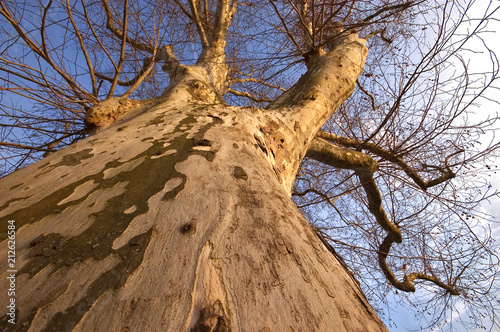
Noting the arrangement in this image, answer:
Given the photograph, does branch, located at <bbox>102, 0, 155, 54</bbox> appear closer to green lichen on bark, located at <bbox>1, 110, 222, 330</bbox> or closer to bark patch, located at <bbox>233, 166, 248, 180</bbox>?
green lichen on bark, located at <bbox>1, 110, 222, 330</bbox>

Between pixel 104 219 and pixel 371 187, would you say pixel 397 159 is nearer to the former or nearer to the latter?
pixel 371 187

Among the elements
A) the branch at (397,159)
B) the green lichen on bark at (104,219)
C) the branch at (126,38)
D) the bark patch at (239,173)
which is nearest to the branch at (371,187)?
the branch at (397,159)

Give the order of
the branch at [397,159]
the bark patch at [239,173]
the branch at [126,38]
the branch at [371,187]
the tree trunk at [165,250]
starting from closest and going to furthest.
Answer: the tree trunk at [165,250] < the bark patch at [239,173] < the branch at [371,187] < the branch at [126,38] < the branch at [397,159]

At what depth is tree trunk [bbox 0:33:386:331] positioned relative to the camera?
0.45 meters

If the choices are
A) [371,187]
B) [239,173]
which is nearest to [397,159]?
[371,187]

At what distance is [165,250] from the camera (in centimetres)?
58

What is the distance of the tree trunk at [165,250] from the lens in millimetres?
453

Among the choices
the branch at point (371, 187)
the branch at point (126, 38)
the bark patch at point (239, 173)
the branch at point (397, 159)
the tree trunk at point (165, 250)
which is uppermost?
the branch at point (126, 38)

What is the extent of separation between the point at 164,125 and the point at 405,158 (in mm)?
3108

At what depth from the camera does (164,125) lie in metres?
1.37

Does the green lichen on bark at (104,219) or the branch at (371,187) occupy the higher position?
the branch at (371,187)

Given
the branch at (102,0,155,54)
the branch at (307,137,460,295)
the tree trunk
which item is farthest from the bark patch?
the branch at (102,0,155,54)

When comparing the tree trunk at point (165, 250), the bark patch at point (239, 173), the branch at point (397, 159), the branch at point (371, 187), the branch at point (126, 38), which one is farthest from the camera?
the branch at point (397, 159)

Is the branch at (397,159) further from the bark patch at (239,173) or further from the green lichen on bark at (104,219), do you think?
the green lichen on bark at (104,219)
